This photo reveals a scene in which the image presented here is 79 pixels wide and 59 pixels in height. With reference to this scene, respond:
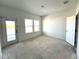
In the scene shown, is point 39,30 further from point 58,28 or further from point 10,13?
point 10,13

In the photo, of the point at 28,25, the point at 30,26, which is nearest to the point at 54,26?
the point at 30,26

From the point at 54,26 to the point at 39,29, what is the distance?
2.10 m

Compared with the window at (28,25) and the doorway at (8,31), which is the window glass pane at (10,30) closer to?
the doorway at (8,31)

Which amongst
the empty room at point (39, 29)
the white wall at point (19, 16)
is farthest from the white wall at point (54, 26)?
the white wall at point (19, 16)

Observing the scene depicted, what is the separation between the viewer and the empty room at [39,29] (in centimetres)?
311

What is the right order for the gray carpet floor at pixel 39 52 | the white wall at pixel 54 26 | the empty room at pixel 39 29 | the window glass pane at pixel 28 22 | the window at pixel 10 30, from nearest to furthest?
the gray carpet floor at pixel 39 52
the empty room at pixel 39 29
the window at pixel 10 30
the white wall at pixel 54 26
the window glass pane at pixel 28 22

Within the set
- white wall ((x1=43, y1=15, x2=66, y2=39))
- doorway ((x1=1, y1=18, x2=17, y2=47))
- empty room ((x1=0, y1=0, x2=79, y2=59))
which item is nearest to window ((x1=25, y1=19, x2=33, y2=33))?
empty room ((x1=0, y1=0, x2=79, y2=59))

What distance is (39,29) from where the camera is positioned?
7668mm

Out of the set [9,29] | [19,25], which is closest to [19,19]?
[19,25]

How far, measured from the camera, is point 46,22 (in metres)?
7.34

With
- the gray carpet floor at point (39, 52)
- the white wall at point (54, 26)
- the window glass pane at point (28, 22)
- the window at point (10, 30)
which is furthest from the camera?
the window glass pane at point (28, 22)

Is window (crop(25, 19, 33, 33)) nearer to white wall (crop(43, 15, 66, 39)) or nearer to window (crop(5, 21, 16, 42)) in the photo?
window (crop(5, 21, 16, 42))

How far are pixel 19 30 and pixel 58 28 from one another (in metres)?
3.72

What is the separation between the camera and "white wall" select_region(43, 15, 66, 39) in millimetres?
5557
